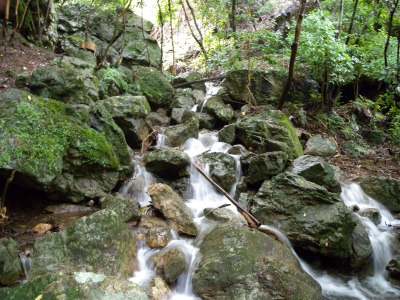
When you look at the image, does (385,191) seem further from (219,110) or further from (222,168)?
(219,110)

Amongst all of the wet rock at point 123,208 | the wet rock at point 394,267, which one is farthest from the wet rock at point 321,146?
the wet rock at point 123,208

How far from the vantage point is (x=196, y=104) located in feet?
38.1

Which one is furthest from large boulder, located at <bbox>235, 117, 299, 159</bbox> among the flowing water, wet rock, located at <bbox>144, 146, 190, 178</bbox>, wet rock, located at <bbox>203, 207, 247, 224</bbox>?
wet rock, located at <bbox>203, 207, 247, 224</bbox>

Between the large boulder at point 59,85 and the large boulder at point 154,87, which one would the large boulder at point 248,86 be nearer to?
the large boulder at point 154,87

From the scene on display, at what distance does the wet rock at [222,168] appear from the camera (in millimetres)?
6727

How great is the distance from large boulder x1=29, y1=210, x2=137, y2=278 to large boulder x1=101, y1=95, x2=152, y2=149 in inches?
153

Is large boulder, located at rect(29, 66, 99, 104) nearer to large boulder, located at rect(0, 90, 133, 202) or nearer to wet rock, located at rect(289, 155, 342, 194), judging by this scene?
large boulder, located at rect(0, 90, 133, 202)

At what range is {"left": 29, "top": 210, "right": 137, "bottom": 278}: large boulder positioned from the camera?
142 inches

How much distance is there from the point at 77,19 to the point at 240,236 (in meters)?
12.7

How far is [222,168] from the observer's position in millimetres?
6895

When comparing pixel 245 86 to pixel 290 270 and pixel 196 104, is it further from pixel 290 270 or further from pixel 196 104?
pixel 290 270

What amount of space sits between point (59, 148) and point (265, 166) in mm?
4107

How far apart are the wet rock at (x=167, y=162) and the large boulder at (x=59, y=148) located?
0.51m

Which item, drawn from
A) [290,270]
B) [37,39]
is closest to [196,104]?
[37,39]
